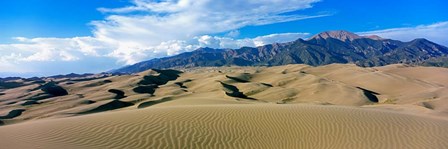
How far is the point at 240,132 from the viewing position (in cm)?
1489

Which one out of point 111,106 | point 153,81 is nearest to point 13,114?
point 111,106

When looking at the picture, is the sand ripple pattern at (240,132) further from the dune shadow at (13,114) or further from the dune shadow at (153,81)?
the dune shadow at (153,81)

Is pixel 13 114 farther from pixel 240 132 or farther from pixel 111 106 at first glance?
pixel 240 132

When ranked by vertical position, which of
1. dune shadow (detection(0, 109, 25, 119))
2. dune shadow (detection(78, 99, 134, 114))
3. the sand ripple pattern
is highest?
the sand ripple pattern

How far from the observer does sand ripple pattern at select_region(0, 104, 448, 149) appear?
12977 millimetres

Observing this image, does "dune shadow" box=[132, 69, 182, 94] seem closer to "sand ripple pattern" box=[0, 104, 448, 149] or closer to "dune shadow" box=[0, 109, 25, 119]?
"dune shadow" box=[0, 109, 25, 119]

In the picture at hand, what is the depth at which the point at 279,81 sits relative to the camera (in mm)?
80875

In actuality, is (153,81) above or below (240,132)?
below

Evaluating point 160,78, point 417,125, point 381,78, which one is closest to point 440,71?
point 381,78

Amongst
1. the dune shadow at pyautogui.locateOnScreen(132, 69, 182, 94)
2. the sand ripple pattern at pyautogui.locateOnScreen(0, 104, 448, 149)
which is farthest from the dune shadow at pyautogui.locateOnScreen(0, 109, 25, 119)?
the sand ripple pattern at pyautogui.locateOnScreen(0, 104, 448, 149)

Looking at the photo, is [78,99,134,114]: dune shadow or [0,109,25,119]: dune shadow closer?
[0,109,25,119]: dune shadow

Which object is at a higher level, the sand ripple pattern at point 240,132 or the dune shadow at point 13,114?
the sand ripple pattern at point 240,132

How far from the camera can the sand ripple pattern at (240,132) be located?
13.0 metres

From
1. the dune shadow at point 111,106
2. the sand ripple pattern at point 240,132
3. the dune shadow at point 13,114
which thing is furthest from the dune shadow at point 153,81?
the sand ripple pattern at point 240,132
